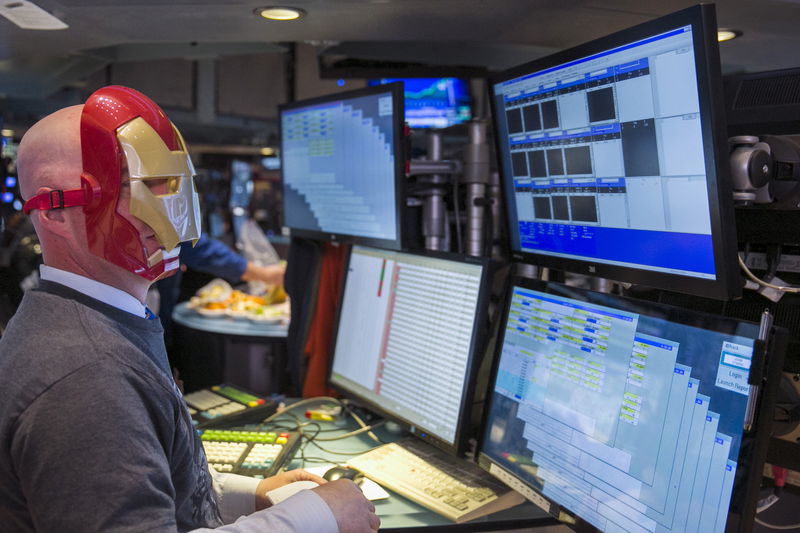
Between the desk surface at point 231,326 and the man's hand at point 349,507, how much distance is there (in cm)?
236

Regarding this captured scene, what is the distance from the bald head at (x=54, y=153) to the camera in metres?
0.96

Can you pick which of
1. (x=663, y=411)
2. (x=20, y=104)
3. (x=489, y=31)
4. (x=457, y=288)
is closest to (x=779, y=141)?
(x=663, y=411)

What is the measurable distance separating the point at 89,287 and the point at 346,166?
3.38 feet

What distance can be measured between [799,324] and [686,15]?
0.59 m

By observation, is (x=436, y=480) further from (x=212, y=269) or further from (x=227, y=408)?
(x=212, y=269)

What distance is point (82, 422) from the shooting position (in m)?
0.82

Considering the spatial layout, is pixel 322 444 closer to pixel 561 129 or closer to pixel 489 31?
pixel 561 129

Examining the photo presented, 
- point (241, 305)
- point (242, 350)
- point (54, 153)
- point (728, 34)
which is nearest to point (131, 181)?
point (54, 153)

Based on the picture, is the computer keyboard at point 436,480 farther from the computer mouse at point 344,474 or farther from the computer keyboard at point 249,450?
the computer keyboard at point 249,450

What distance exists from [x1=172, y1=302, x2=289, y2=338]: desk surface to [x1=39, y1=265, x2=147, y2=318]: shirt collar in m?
2.43

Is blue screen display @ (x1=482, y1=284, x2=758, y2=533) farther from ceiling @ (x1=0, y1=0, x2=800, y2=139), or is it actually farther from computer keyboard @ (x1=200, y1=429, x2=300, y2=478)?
ceiling @ (x1=0, y1=0, x2=800, y2=139)

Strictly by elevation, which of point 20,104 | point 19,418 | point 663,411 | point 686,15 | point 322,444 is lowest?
point 322,444

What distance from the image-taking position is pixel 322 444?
1710 millimetres

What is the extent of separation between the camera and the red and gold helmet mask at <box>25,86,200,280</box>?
3.17 feet
